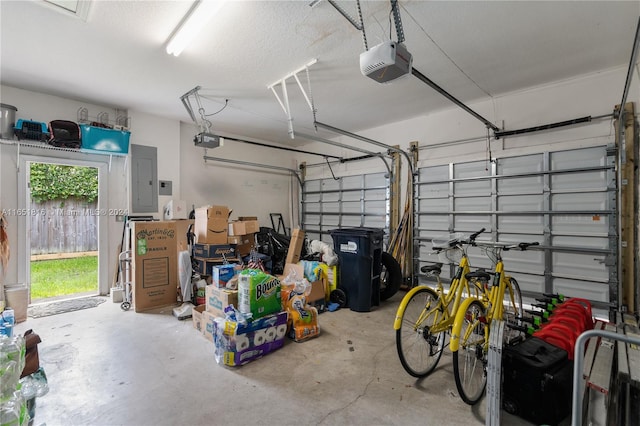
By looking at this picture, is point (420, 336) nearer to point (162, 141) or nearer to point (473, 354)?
point (473, 354)

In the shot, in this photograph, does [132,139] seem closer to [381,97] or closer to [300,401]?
[381,97]

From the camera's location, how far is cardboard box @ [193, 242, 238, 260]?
4.38 metres

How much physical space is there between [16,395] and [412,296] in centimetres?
225

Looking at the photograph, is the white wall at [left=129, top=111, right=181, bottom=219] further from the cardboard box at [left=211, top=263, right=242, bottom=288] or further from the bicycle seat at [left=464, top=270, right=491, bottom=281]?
the bicycle seat at [left=464, top=270, right=491, bottom=281]

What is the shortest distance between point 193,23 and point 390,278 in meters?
3.94

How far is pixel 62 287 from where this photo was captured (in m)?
4.59

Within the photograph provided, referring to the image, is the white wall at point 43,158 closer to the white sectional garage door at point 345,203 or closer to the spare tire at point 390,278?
the white sectional garage door at point 345,203

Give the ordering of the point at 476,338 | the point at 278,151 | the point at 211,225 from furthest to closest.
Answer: the point at 278,151
the point at 211,225
the point at 476,338

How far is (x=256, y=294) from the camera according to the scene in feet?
9.11

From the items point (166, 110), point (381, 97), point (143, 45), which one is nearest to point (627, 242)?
point (381, 97)

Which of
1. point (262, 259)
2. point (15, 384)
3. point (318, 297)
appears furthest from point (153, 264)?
point (15, 384)

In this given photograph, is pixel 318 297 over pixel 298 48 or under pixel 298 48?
under

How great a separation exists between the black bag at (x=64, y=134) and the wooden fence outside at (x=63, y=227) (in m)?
0.89

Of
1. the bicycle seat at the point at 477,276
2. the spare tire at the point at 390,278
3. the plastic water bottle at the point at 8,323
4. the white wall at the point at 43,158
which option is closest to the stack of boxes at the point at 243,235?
the white wall at the point at 43,158
